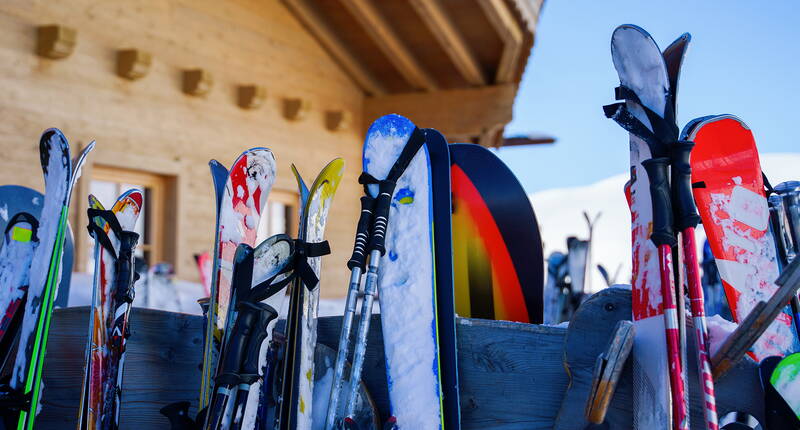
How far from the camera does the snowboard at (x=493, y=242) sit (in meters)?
1.87

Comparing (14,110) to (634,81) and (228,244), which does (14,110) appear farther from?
(634,81)

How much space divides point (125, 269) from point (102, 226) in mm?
121

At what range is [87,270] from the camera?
16.9ft

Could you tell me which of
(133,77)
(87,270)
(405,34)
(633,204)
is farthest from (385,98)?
(633,204)

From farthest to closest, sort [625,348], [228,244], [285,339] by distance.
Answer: [228,244], [285,339], [625,348]

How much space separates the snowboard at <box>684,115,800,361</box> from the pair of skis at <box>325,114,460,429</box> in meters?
0.56

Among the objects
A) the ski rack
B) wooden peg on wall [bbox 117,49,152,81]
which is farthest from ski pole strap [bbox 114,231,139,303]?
wooden peg on wall [bbox 117,49,152,81]

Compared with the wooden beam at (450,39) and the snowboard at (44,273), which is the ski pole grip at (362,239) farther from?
the wooden beam at (450,39)

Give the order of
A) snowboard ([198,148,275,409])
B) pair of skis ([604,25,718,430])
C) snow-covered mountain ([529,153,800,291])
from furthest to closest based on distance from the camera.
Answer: snow-covered mountain ([529,153,800,291]), snowboard ([198,148,275,409]), pair of skis ([604,25,718,430])

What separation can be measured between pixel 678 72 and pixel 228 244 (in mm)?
1074

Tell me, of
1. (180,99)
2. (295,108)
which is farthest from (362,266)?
(295,108)

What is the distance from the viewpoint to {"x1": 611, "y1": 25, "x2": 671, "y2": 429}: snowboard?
1.24 meters

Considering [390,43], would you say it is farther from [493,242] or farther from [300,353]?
[300,353]

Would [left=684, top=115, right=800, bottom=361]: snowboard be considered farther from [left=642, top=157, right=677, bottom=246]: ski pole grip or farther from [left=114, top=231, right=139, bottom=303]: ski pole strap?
[left=114, top=231, right=139, bottom=303]: ski pole strap
